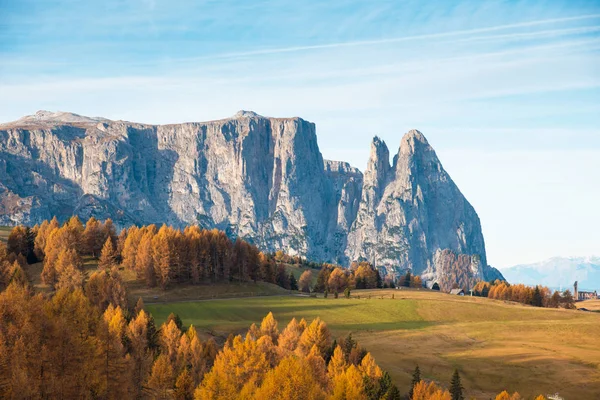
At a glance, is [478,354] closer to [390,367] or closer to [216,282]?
[390,367]

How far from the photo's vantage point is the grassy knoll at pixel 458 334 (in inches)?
3693

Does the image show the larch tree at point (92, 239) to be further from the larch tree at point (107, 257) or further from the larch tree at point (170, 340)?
the larch tree at point (170, 340)

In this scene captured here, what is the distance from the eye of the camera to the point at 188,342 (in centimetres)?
8906

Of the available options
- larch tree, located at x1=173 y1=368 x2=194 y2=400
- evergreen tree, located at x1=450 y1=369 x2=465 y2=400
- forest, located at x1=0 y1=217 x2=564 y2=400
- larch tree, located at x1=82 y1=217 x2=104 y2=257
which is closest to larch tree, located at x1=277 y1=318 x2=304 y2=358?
forest, located at x1=0 y1=217 x2=564 y2=400

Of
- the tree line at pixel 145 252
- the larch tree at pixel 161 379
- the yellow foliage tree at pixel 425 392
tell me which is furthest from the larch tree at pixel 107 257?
the yellow foliage tree at pixel 425 392

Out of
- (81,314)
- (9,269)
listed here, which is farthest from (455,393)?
(9,269)

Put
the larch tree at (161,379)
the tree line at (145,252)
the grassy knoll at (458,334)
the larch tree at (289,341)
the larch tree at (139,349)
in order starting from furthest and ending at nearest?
the tree line at (145,252)
the larch tree at (289,341)
the grassy knoll at (458,334)
the larch tree at (139,349)
the larch tree at (161,379)

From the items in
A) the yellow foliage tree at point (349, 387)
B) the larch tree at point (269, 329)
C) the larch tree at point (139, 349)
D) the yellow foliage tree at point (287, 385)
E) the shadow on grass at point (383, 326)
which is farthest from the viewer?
the shadow on grass at point (383, 326)

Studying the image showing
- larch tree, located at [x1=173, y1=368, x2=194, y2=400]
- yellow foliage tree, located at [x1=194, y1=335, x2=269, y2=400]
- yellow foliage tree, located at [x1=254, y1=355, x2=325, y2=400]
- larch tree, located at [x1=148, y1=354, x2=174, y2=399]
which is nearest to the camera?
yellow foliage tree, located at [x1=254, y1=355, x2=325, y2=400]

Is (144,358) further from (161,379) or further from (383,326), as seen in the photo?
(383,326)

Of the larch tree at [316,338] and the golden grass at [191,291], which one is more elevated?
the golden grass at [191,291]

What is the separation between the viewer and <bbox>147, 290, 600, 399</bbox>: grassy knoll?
3693 inches

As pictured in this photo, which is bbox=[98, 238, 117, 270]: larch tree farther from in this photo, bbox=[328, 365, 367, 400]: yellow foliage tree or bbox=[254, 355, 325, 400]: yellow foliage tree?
bbox=[254, 355, 325, 400]: yellow foliage tree

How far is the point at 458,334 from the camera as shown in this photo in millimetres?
124938
